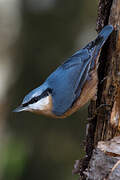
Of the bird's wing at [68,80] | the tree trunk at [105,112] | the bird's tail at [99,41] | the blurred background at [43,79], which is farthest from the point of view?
the blurred background at [43,79]

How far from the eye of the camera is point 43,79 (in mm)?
5430

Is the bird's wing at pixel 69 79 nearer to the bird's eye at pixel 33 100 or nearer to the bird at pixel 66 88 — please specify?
the bird at pixel 66 88

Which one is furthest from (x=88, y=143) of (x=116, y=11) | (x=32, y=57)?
(x=32, y=57)

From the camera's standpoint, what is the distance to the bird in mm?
3377

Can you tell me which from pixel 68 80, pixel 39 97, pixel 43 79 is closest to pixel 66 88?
pixel 68 80

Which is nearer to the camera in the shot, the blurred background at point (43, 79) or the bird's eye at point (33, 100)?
the bird's eye at point (33, 100)

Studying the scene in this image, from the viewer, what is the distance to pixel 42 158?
5.48 meters

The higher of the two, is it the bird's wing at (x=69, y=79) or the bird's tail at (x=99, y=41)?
the bird's tail at (x=99, y=41)

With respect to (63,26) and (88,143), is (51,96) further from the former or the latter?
(63,26)

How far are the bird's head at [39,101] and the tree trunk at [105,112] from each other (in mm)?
567

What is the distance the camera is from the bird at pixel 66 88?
338 cm

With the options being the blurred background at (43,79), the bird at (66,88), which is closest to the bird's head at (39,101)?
the bird at (66,88)

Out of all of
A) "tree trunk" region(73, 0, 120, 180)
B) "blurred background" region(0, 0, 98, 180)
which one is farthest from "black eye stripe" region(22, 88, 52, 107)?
"blurred background" region(0, 0, 98, 180)

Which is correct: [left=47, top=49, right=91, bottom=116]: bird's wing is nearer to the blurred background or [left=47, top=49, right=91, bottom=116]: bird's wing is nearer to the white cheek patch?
the white cheek patch
